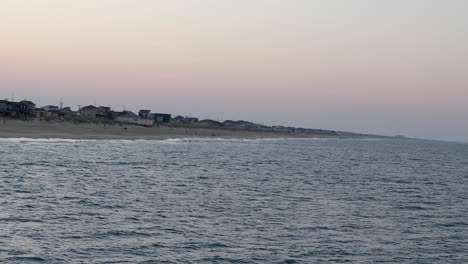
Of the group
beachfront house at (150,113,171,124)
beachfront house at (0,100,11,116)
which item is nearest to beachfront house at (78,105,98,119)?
beachfront house at (150,113,171,124)

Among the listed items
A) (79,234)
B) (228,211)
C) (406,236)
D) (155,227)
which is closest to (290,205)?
(228,211)

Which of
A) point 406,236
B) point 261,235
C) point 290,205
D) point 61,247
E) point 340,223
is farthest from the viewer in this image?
point 290,205

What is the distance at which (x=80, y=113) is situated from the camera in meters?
164

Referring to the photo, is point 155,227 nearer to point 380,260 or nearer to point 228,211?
point 228,211

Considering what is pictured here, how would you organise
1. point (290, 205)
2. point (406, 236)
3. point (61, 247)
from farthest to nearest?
point (290, 205), point (406, 236), point (61, 247)

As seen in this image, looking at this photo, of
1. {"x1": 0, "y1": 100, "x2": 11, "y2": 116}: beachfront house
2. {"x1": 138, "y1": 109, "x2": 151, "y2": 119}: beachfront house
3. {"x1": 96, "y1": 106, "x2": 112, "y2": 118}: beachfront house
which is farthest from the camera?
{"x1": 138, "y1": 109, "x2": 151, "y2": 119}: beachfront house

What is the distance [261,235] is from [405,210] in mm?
11761

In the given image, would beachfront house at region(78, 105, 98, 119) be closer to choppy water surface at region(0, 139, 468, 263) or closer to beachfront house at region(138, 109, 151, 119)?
beachfront house at region(138, 109, 151, 119)

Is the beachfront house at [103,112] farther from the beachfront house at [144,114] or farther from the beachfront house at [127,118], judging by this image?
the beachfront house at [144,114]

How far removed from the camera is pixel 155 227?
22.1 m

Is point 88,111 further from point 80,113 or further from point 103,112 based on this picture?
point 103,112

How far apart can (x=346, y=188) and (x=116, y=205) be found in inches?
738

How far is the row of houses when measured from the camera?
123694mm

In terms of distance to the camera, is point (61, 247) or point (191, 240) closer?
point (61, 247)
